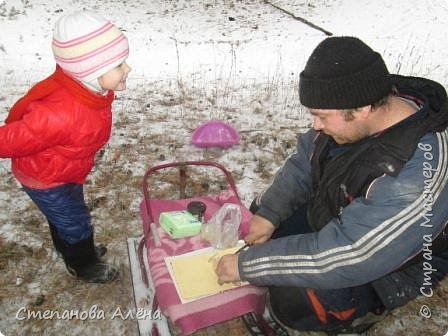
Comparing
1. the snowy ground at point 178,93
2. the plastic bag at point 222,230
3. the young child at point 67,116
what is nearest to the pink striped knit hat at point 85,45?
the young child at point 67,116

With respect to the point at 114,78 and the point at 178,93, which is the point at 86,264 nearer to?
the point at 114,78

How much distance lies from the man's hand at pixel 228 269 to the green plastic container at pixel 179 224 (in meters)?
0.31

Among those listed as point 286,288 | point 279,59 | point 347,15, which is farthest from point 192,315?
point 347,15

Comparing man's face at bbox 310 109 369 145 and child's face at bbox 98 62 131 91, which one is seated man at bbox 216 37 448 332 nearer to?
man's face at bbox 310 109 369 145

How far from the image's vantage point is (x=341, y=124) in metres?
2.03

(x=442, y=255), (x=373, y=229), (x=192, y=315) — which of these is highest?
(x=373, y=229)

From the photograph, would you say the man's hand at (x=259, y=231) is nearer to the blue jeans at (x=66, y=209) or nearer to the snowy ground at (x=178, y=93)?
the snowy ground at (x=178, y=93)

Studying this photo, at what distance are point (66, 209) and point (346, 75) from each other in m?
1.86

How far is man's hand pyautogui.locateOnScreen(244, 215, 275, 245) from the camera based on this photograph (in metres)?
2.49

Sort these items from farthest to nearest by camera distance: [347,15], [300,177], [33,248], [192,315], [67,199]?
[347,15], [33,248], [300,177], [67,199], [192,315]

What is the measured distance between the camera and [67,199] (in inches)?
100.0

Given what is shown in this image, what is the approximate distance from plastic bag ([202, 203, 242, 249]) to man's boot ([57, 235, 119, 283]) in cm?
96

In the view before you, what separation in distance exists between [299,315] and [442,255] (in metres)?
0.87

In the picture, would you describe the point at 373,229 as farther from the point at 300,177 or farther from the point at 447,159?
the point at 300,177
